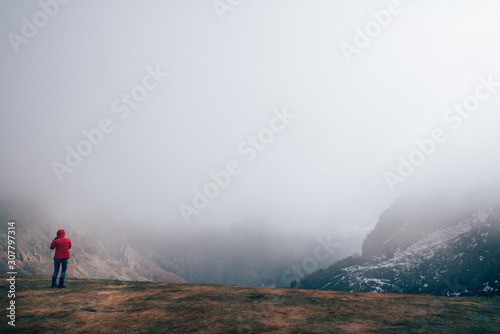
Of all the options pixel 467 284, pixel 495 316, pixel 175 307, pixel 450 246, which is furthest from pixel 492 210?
pixel 175 307

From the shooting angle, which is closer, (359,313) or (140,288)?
(359,313)

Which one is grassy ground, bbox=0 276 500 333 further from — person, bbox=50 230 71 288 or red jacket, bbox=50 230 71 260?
red jacket, bbox=50 230 71 260

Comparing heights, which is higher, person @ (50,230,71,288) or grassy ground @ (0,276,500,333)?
person @ (50,230,71,288)

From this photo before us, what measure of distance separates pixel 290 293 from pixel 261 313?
714 centimetres

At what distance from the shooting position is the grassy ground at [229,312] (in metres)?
12.9

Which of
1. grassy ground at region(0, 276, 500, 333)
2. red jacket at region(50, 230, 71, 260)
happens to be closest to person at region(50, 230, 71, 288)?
red jacket at region(50, 230, 71, 260)

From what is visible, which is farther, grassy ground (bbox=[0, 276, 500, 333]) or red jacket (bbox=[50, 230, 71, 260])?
red jacket (bbox=[50, 230, 71, 260])

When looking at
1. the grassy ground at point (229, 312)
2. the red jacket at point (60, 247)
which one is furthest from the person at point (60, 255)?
the grassy ground at point (229, 312)

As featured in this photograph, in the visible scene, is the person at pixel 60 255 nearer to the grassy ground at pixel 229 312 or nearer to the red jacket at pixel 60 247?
the red jacket at pixel 60 247

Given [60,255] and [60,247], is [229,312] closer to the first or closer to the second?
[60,255]

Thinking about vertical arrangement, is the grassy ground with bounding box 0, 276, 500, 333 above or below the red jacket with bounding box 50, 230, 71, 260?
below

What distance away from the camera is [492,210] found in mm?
192250

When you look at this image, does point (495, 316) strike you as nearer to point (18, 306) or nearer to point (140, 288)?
point (140, 288)

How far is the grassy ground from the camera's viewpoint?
1293cm
